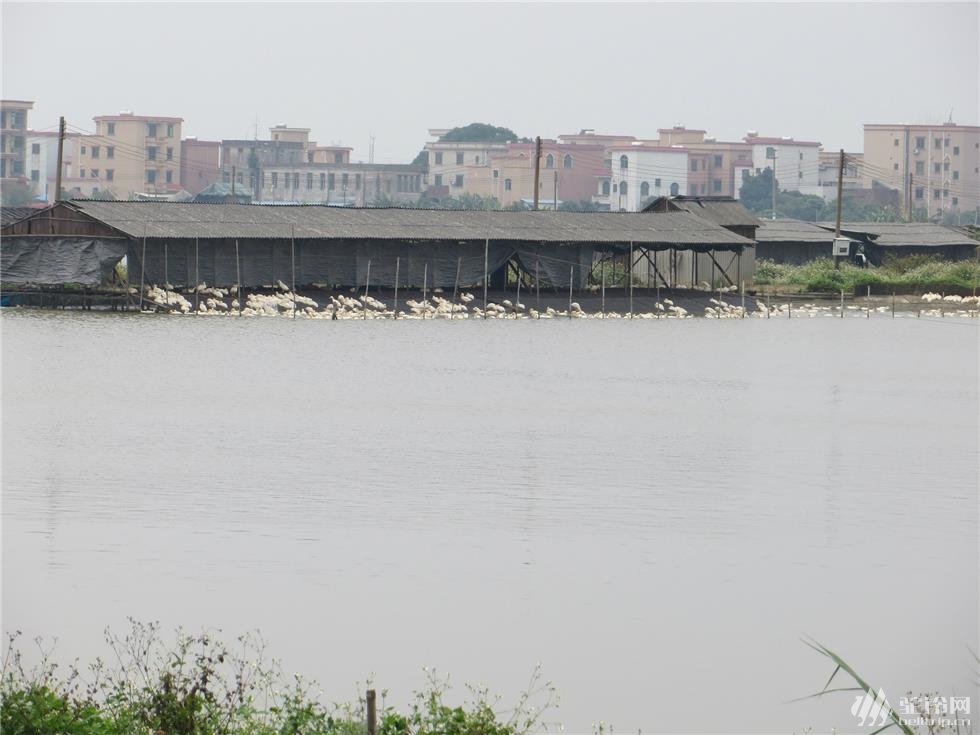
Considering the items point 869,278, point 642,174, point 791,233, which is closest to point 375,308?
point 869,278

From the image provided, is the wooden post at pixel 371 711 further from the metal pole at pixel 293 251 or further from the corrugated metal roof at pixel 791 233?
the corrugated metal roof at pixel 791 233

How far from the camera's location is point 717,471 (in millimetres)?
16250

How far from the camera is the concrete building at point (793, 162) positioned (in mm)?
104000

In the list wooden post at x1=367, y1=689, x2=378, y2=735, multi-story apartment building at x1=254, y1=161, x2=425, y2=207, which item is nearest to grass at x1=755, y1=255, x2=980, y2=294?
wooden post at x1=367, y1=689, x2=378, y2=735

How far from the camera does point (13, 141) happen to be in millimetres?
87938

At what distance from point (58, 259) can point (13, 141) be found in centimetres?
5819

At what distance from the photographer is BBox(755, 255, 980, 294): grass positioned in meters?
47.5

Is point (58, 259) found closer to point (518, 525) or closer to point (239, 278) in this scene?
point (239, 278)

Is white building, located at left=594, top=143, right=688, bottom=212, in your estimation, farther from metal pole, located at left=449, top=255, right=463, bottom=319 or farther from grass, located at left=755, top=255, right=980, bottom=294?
metal pole, located at left=449, top=255, right=463, bottom=319

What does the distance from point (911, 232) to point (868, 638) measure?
48.3 m

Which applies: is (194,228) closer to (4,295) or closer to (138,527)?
(4,295)

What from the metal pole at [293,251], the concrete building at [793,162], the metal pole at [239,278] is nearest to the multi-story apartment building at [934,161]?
the concrete building at [793,162]

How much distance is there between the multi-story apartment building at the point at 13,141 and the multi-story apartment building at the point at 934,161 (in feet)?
168

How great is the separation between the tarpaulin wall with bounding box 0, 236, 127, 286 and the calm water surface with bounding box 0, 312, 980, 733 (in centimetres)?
680
